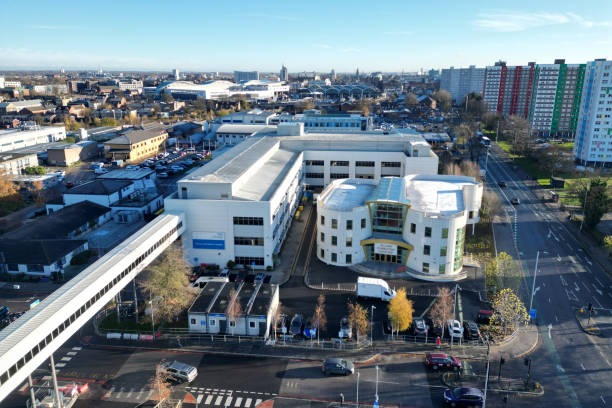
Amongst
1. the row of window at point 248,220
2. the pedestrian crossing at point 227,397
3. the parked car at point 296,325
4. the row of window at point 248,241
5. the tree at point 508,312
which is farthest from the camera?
the row of window at point 248,241

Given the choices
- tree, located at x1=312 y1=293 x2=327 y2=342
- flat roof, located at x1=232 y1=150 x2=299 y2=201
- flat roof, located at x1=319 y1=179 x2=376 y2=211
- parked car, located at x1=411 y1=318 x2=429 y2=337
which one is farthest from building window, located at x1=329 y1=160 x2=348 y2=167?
parked car, located at x1=411 y1=318 x2=429 y2=337

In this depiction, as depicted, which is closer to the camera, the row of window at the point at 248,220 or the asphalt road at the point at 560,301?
the asphalt road at the point at 560,301

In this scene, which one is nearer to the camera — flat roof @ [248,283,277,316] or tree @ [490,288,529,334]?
tree @ [490,288,529,334]

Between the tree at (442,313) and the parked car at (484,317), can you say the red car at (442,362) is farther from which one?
the parked car at (484,317)

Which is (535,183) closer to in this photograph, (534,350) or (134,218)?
(534,350)

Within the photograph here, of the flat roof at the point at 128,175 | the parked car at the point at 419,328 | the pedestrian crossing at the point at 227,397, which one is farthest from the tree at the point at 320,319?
the flat roof at the point at 128,175

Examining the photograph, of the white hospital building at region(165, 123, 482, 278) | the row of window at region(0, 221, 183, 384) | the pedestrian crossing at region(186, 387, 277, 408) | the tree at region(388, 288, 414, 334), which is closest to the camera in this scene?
the row of window at region(0, 221, 183, 384)

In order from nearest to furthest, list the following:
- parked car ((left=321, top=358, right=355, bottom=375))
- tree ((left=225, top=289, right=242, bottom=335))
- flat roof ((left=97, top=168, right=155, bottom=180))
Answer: parked car ((left=321, top=358, right=355, bottom=375))
tree ((left=225, top=289, right=242, bottom=335))
flat roof ((left=97, top=168, right=155, bottom=180))

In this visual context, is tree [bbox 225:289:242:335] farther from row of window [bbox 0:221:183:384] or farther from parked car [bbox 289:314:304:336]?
row of window [bbox 0:221:183:384]
